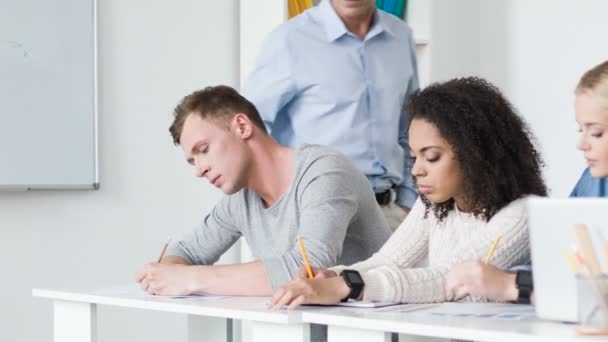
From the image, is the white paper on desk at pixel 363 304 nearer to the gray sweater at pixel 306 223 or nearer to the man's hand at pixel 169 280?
the gray sweater at pixel 306 223

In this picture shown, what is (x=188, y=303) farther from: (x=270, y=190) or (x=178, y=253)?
(x=178, y=253)

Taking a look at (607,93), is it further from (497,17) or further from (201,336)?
(497,17)

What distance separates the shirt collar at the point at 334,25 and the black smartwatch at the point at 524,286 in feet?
4.29

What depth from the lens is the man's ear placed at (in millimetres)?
2545

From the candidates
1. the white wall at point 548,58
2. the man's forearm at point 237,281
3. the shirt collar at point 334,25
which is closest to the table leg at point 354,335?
the man's forearm at point 237,281

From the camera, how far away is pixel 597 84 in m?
2.07

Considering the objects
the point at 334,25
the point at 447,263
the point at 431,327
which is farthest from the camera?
the point at 334,25

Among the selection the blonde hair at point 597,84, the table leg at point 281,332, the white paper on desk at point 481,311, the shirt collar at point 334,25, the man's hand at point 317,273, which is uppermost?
the shirt collar at point 334,25

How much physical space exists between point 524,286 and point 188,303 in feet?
2.14

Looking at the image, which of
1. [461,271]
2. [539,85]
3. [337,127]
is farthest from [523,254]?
[539,85]

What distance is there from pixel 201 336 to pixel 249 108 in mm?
572

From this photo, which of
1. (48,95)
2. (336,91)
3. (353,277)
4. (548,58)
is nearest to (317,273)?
(353,277)

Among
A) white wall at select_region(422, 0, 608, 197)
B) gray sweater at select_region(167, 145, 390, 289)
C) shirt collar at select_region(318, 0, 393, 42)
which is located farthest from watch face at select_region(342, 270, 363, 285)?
white wall at select_region(422, 0, 608, 197)

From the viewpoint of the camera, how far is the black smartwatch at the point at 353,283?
1959 mm
